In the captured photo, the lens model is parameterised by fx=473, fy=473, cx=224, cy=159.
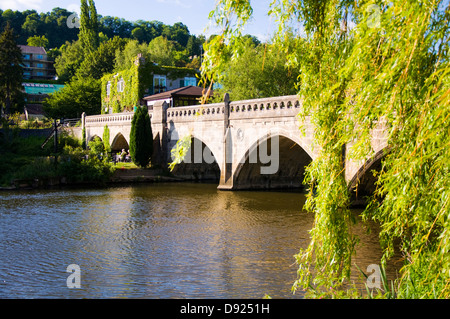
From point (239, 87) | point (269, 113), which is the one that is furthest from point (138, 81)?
point (269, 113)

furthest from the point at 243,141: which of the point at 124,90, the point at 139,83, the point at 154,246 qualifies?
the point at 124,90

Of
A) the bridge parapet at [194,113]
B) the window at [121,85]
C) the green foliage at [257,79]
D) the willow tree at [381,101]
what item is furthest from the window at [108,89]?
the willow tree at [381,101]

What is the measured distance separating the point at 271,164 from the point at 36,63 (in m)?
86.1

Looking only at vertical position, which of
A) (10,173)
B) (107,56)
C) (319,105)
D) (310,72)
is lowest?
(10,173)

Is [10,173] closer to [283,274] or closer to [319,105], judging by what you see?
[283,274]

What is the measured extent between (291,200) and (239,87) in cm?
1542

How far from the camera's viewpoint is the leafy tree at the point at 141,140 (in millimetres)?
32531

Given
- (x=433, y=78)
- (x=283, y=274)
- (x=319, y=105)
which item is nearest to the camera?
(x=433, y=78)

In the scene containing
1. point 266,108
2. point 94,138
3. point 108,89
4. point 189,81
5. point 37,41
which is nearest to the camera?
point 266,108

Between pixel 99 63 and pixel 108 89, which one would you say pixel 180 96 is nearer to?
pixel 108 89

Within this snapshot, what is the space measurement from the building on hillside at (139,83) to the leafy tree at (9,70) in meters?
11.4

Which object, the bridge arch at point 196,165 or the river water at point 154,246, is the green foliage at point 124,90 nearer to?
the bridge arch at point 196,165

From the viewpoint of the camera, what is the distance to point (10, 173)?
27578 mm

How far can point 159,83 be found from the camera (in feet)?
149
